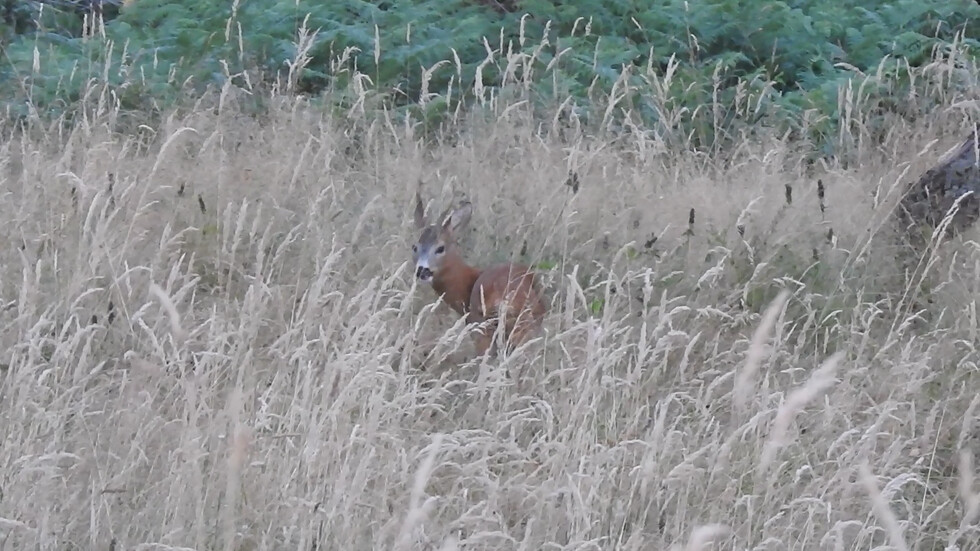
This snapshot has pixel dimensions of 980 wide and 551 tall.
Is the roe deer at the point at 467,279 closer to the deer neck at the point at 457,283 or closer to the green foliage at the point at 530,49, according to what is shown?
the deer neck at the point at 457,283

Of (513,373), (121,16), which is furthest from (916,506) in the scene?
(121,16)

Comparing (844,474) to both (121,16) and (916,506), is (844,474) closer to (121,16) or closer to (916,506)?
(916,506)

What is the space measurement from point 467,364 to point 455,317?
1.52 metres

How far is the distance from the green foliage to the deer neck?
6.62 feet

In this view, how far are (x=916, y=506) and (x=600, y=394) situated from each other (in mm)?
1108

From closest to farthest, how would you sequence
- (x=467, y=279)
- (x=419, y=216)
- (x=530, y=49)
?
(x=419, y=216)
(x=467, y=279)
(x=530, y=49)

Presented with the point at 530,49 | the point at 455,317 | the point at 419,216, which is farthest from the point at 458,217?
the point at 530,49

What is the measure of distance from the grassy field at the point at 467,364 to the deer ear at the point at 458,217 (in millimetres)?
251

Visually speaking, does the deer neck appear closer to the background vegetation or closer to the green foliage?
the background vegetation

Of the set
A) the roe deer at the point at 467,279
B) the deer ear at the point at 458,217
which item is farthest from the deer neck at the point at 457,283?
the deer ear at the point at 458,217

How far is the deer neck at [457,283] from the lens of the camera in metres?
→ 5.01

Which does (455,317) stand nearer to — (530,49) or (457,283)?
(457,283)

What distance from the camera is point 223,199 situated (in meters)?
5.08

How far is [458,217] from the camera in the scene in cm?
496
